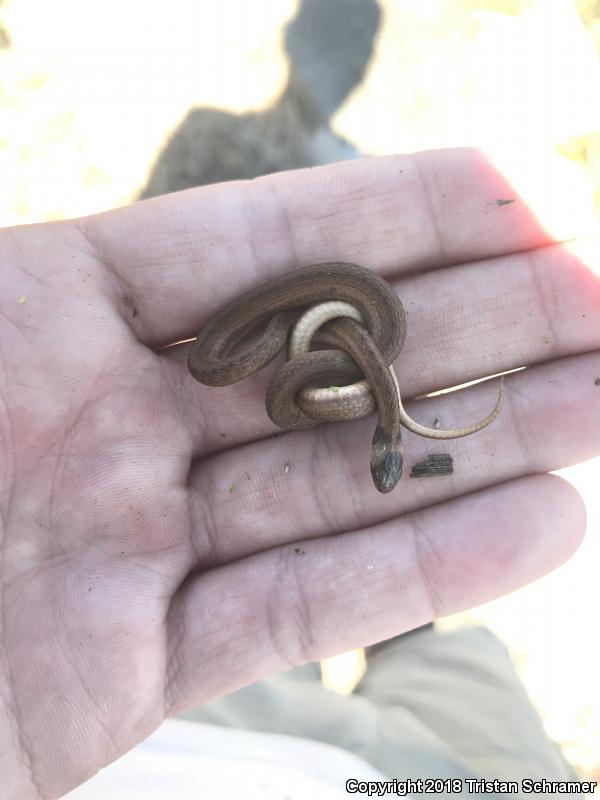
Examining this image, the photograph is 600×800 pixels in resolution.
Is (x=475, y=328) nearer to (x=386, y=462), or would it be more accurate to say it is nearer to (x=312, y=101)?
(x=386, y=462)

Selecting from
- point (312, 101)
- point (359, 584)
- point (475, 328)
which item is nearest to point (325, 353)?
point (475, 328)

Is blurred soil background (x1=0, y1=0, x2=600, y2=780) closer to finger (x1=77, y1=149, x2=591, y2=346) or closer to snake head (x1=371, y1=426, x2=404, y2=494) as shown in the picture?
finger (x1=77, y1=149, x2=591, y2=346)

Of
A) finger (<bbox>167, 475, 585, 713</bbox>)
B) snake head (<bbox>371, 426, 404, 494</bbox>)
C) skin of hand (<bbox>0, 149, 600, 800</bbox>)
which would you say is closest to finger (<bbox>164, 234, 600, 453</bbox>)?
skin of hand (<bbox>0, 149, 600, 800</bbox>)

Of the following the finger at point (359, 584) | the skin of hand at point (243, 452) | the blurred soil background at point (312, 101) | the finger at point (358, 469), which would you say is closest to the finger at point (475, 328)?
the skin of hand at point (243, 452)

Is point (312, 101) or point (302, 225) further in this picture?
point (312, 101)

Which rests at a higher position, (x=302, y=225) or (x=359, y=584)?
(x=302, y=225)

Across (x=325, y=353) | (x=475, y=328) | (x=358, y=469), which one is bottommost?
(x=358, y=469)

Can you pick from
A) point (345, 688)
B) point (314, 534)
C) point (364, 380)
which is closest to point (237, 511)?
point (314, 534)
